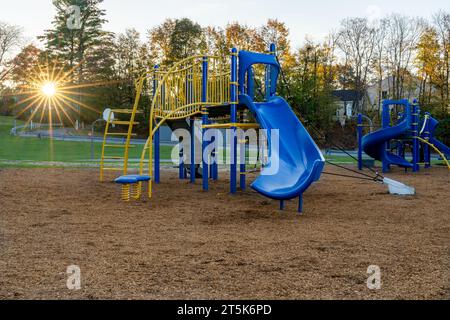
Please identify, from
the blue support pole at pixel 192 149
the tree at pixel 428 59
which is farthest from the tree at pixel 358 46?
the blue support pole at pixel 192 149

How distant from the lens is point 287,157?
8.23m

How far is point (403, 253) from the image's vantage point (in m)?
5.03

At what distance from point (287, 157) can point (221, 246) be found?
3337 millimetres

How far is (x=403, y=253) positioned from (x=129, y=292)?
3161 mm

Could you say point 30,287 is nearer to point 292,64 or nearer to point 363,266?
point 363,266

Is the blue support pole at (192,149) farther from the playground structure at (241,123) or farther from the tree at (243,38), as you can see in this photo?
the tree at (243,38)

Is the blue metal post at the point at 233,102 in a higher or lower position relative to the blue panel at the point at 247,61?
lower

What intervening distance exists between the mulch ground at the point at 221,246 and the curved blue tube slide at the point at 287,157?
0.49 meters

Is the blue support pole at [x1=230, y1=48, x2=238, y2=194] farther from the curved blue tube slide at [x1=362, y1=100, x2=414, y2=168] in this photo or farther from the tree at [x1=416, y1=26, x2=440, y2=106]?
the tree at [x1=416, y1=26, x2=440, y2=106]

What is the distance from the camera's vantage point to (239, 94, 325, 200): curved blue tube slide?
7.36 meters

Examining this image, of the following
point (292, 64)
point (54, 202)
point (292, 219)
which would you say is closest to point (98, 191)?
point (54, 202)

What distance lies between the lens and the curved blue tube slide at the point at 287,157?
7.36m

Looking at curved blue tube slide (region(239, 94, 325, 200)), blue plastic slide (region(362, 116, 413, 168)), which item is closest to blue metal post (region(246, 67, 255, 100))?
curved blue tube slide (region(239, 94, 325, 200))

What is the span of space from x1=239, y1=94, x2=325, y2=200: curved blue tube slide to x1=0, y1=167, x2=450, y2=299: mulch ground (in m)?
0.49
